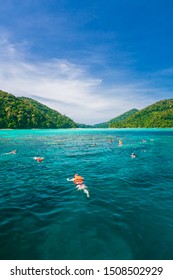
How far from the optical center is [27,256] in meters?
7.89

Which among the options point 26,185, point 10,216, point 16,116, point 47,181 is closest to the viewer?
point 10,216

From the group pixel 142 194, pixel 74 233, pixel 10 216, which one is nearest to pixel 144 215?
pixel 142 194

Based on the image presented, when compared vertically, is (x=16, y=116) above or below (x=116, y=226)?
above

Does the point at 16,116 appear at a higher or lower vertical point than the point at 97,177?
higher

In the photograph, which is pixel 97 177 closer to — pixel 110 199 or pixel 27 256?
pixel 110 199

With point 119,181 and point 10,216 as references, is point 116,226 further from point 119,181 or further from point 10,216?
point 119,181

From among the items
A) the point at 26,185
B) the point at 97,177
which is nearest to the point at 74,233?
the point at 26,185
